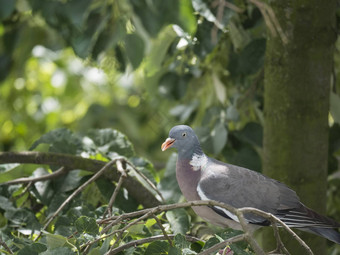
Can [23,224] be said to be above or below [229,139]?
above

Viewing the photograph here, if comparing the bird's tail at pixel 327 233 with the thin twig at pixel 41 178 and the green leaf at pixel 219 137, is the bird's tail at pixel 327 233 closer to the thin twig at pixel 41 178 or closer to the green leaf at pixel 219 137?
the green leaf at pixel 219 137

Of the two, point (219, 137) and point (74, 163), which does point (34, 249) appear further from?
point (219, 137)

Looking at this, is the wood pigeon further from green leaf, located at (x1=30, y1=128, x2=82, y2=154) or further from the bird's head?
green leaf, located at (x1=30, y1=128, x2=82, y2=154)

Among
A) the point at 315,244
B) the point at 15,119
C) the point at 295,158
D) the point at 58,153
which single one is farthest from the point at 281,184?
the point at 15,119

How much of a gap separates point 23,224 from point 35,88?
2877 millimetres

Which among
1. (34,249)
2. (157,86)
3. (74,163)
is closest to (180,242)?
(34,249)

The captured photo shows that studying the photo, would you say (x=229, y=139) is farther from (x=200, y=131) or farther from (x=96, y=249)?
(x=96, y=249)

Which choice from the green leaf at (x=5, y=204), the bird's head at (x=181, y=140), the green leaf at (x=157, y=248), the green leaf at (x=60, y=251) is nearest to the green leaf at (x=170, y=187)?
the bird's head at (x=181, y=140)

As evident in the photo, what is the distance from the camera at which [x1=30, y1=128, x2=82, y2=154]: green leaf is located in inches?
80.7

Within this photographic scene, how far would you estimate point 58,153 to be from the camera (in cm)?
196

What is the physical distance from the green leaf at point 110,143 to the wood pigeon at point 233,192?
367 mm

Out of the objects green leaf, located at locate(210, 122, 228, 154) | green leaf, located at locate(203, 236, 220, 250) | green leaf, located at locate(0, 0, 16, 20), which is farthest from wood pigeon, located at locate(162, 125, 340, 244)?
green leaf, located at locate(0, 0, 16, 20)

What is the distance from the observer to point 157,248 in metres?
1.42

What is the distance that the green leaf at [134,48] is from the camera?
1.92 m
